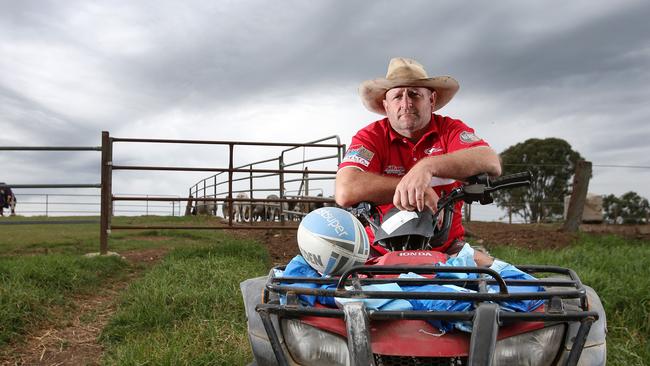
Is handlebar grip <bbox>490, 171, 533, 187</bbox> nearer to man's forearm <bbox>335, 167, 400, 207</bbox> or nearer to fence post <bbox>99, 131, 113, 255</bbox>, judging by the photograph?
man's forearm <bbox>335, 167, 400, 207</bbox>

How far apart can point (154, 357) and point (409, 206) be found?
176 cm

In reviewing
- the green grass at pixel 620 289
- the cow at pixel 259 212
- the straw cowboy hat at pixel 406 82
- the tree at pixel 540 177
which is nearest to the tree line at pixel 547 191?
the tree at pixel 540 177

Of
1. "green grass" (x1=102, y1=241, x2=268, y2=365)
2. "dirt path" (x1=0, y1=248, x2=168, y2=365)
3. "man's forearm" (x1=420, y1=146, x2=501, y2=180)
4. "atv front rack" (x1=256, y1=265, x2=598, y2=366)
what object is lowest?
"dirt path" (x1=0, y1=248, x2=168, y2=365)

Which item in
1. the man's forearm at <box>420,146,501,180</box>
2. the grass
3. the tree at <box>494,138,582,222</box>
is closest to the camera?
the man's forearm at <box>420,146,501,180</box>

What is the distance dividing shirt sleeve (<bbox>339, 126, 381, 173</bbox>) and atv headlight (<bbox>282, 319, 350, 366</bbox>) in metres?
1.10

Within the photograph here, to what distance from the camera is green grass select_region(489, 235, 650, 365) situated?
3424mm

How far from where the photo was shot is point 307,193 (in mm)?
10312

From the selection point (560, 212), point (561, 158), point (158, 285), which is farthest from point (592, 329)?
point (561, 158)

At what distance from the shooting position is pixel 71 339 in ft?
12.9

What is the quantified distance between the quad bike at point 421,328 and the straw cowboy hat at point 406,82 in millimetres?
Result: 1229

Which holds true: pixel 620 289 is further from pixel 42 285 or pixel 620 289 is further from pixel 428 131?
pixel 42 285

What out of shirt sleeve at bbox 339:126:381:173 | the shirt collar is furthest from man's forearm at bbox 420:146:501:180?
shirt sleeve at bbox 339:126:381:173

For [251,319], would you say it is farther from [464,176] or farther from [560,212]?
[560,212]

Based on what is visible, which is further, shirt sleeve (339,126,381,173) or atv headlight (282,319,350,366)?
shirt sleeve (339,126,381,173)
